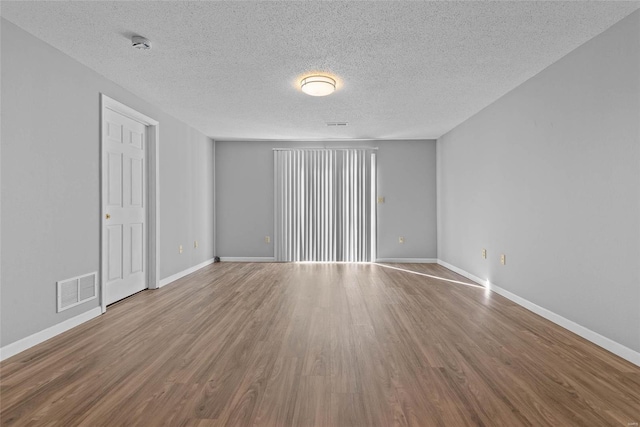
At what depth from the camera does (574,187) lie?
2.92 meters

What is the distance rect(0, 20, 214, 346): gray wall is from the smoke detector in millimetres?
754

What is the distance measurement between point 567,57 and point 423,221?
4.15 metres

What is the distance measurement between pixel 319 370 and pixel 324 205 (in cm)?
494

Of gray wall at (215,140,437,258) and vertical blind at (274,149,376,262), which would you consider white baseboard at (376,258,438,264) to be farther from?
vertical blind at (274,149,376,262)

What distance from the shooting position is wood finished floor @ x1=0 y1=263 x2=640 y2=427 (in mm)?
1699

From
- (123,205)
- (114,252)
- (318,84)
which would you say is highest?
(318,84)

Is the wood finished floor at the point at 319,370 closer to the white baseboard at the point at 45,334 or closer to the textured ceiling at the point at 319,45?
the white baseboard at the point at 45,334

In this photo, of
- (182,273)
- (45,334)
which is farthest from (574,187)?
(182,273)

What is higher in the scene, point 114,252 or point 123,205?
point 123,205

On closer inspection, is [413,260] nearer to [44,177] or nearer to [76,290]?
[76,290]

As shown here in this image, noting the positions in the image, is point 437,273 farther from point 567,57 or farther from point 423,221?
point 567,57

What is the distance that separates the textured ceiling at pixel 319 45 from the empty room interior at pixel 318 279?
0.08 ft

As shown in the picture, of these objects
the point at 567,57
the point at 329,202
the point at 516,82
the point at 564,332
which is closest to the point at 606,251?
the point at 564,332

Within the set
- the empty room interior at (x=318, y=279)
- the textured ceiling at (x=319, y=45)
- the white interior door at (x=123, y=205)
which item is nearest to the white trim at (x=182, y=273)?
the empty room interior at (x=318, y=279)
